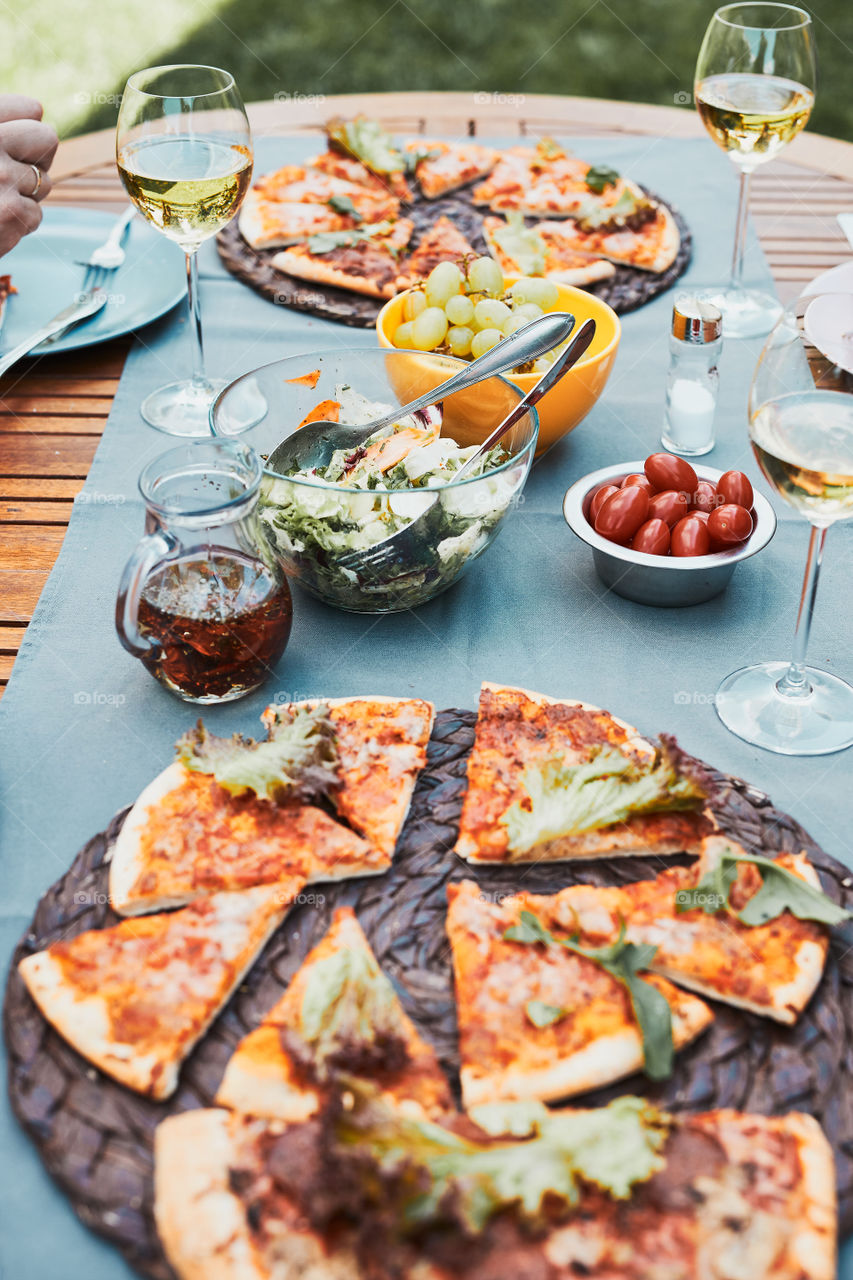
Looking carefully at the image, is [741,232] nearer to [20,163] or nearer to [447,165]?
[447,165]

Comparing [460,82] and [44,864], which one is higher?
[44,864]

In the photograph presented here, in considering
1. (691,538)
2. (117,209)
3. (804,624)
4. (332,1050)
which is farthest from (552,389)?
(117,209)

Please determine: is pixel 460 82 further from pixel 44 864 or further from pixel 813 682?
pixel 44 864

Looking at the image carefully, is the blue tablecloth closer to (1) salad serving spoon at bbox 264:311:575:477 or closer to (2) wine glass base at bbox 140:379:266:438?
(2) wine glass base at bbox 140:379:266:438

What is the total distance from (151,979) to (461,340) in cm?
172

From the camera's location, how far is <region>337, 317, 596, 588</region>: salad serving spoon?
86.7 inches

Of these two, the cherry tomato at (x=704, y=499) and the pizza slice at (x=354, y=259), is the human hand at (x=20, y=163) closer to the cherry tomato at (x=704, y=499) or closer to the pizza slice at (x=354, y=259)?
the pizza slice at (x=354, y=259)

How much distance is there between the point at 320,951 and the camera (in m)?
1.66

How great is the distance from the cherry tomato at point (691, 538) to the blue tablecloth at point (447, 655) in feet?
0.48

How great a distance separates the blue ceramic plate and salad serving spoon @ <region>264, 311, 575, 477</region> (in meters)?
1.04

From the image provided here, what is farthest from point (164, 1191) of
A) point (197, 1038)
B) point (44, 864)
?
point (44, 864)

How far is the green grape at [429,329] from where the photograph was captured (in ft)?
9.11

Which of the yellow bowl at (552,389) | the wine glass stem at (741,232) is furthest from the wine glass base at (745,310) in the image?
the yellow bowl at (552,389)

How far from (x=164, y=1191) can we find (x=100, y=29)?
27.9ft
